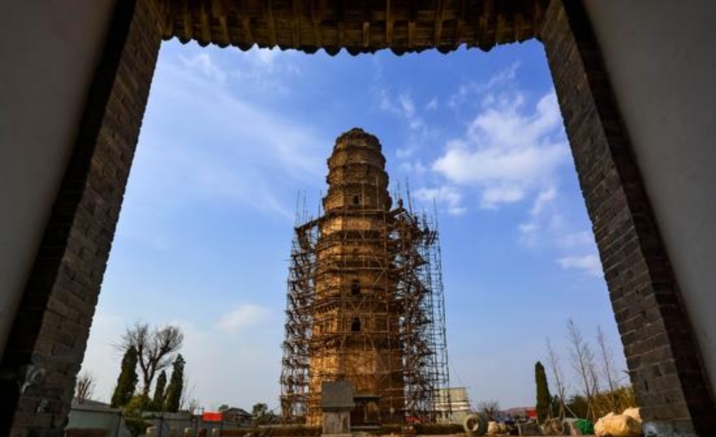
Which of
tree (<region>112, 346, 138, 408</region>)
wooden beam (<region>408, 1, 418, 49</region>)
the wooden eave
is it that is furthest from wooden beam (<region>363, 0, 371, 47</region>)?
tree (<region>112, 346, 138, 408</region>)

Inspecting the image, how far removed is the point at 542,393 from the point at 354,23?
32186 mm

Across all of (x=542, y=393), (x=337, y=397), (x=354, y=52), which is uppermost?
(x=354, y=52)

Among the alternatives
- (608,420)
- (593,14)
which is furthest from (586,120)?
(608,420)

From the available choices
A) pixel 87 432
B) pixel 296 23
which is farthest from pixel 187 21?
pixel 87 432

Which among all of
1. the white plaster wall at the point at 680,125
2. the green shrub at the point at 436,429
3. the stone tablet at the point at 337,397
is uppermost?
the white plaster wall at the point at 680,125

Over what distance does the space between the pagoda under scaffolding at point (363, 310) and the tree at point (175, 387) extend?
16.3m

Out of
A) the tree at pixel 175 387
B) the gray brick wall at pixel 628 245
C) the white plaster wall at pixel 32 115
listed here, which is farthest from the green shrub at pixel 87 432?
the tree at pixel 175 387

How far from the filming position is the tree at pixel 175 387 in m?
36.3

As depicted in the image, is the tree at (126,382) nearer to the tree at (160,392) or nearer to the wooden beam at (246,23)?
the tree at (160,392)

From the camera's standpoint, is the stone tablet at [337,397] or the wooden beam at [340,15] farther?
the stone tablet at [337,397]

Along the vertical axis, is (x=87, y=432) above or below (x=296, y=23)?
below

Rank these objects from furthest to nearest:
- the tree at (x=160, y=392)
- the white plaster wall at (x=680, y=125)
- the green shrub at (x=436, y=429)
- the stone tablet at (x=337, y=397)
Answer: the tree at (x=160, y=392), the green shrub at (x=436, y=429), the stone tablet at (x=337, y=397), the white plaster wall at (x=680, y=125)

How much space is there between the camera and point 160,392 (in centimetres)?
3834

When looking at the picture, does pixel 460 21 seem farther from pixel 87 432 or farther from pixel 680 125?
pixel 87 432
